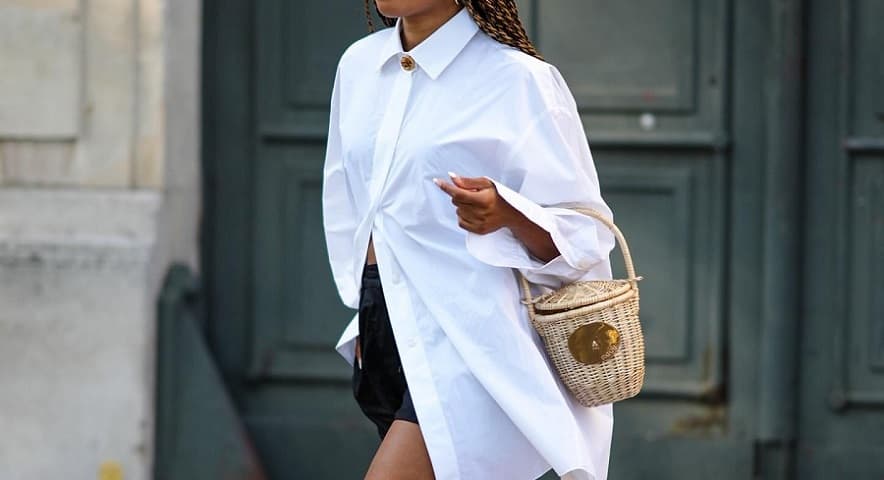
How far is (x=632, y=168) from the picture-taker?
5.57 metres

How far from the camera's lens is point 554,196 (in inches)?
117

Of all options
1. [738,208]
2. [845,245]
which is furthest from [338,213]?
[845,245]

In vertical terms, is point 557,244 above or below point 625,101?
below

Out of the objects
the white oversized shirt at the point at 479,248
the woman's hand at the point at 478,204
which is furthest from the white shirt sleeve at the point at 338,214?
the woman's hand at the point at 478,204

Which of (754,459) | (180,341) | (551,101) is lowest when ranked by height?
(754,459)

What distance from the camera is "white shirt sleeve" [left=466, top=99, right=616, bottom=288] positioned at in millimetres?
2930

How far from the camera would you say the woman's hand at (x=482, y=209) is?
278cm

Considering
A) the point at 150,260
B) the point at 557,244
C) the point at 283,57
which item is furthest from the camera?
the point at 283,57

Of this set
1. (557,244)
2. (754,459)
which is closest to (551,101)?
(557,244)

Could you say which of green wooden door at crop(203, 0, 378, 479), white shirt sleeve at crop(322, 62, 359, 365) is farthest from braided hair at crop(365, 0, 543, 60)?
green wooden door at crop(203, 0, 378, 479)

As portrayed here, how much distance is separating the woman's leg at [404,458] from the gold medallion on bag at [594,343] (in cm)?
36

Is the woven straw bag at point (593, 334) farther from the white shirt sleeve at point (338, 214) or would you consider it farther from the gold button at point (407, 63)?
the white shirt sleeve at point (338, 214)

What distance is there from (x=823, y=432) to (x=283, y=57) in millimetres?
2575

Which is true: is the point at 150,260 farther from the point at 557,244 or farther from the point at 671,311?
the point at 557,244
